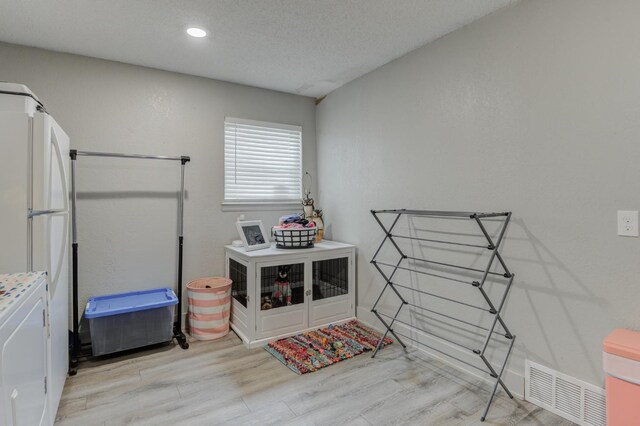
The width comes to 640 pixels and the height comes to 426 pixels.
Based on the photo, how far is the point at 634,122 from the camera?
1615mm

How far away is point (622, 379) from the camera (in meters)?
1.48

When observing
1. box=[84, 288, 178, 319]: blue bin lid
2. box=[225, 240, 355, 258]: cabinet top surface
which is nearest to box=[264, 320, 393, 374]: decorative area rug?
box=[225, 240, 355, 258]: cabinet top surface

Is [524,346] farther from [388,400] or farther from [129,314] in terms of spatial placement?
[129,314]

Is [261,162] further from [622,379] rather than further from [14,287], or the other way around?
[622,379]

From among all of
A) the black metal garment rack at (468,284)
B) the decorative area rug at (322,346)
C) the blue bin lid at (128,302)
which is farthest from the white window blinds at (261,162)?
the decorative area rug at (322,346)

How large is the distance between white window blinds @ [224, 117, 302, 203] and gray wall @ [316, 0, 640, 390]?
1402mm

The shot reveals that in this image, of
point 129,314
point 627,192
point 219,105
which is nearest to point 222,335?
point 129,314

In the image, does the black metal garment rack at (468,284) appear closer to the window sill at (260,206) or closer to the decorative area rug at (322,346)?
the decorative area rug at (322,346)

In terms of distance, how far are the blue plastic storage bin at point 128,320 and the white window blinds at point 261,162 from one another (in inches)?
45.8

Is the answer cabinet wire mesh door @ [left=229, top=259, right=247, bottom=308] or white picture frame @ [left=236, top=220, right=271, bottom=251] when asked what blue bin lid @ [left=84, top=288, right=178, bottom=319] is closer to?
cabinet wire mesh door @ [left=229, top=259, right=247, bottom=308]

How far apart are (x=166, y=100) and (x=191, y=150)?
0.48 m

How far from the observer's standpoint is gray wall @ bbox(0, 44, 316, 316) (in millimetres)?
2740

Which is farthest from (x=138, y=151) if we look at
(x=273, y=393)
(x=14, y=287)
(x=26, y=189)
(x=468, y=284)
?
(x=468, y=284)

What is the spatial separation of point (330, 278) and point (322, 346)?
0.67 meters
